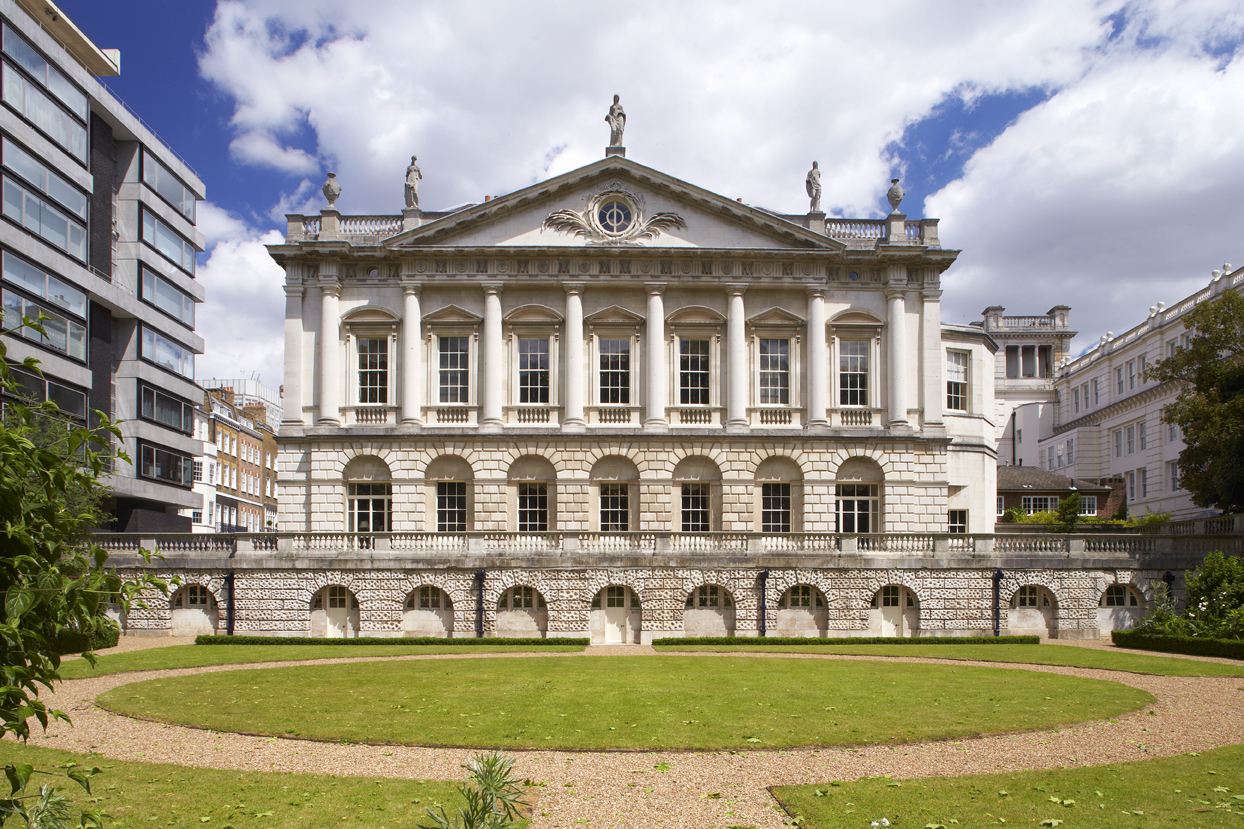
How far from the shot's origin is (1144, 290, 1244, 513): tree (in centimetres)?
3547

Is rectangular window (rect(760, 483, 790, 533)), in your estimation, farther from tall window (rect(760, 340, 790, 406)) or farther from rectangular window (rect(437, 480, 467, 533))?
rectangular window (rect(437, 480, 467, 533))

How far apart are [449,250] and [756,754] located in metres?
32.0

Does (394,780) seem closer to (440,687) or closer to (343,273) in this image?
(440,687)

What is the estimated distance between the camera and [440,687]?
2114 centimetres

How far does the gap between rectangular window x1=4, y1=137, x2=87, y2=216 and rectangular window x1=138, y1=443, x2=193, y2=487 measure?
44.1 ft

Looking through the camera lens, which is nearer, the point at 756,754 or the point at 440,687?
the point at 756,754

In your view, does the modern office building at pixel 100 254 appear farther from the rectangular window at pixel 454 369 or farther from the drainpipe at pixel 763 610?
the drainpipe at pixel 763 610

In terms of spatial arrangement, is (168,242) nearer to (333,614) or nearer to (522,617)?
(333,614)

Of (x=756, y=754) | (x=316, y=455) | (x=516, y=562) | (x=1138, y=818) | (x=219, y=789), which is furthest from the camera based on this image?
(x=316, y=455)

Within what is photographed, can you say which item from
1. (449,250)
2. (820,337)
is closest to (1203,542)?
(820,337)

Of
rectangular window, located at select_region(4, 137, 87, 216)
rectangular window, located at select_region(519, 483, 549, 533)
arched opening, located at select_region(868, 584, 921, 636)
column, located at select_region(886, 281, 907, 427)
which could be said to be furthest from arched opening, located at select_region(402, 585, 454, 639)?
rectangular window, located at select_region(4, 137, 87, 216)

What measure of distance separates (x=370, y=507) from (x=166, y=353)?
910 inches

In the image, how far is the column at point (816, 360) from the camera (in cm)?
4262

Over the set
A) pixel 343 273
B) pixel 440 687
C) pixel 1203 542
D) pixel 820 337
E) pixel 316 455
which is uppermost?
pixel 343 273
